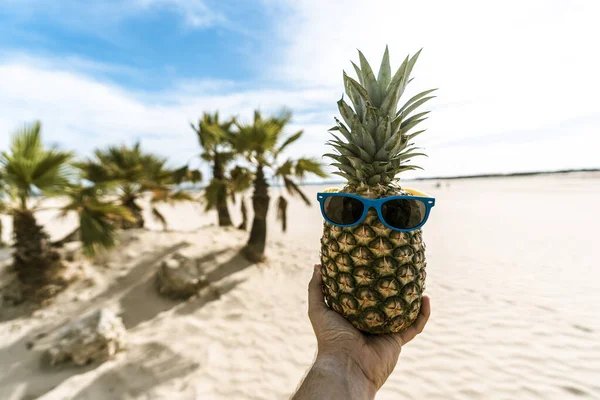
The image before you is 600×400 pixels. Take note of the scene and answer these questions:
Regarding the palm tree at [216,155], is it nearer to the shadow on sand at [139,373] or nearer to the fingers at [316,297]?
the shadow on sand at [139,373]

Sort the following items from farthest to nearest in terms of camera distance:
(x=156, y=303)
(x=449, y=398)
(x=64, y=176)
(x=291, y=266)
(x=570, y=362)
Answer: (x=291, y=266), (x=156, y=303), (x=64, y=176), (x=570, y=362), (x=449, y=398)

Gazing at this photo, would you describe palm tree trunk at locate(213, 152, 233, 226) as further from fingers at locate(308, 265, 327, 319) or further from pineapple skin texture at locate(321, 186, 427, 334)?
pineapple skin texture at locate(321, 186, 427, 334)

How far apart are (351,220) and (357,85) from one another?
108 cm

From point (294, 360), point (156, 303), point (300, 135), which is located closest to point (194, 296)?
point (156, 303)

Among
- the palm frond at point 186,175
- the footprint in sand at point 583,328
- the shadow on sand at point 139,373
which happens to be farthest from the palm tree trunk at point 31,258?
the footprint in sand at point 583,328

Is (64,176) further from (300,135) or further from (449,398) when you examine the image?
(449,398)

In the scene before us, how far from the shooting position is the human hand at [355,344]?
2.00m

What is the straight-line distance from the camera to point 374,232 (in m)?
2.09

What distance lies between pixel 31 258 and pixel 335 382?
6.83 metres

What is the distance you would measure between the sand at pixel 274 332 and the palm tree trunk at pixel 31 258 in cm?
51

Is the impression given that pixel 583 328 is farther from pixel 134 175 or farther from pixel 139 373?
pixel 134 175

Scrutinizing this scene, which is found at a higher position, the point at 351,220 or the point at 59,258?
the point at 351,220

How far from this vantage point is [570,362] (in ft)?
14.0

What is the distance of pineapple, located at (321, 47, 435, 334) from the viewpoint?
6.84 feet
